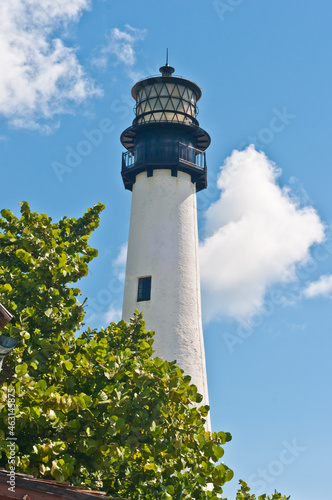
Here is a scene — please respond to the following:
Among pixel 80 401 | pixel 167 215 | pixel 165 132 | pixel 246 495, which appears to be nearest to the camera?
pixel 80 401

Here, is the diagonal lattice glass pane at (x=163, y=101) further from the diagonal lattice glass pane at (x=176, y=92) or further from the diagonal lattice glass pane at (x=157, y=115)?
the diagonal lattice glass pane at (x=176, y=92)

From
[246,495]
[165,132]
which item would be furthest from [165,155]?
[246,495]

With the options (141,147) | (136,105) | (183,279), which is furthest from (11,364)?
(136,105)

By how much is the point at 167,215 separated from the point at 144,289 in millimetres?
4154

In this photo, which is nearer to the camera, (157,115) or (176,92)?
(157,115)

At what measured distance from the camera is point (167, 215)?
31578mm

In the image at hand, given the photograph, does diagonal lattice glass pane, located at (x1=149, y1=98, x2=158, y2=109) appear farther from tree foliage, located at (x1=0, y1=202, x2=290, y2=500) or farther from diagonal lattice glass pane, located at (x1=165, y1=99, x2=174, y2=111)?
tree foliage, located at (x1=0, y1=202, x2=290, y2=500)

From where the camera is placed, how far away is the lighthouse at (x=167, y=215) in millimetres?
28906

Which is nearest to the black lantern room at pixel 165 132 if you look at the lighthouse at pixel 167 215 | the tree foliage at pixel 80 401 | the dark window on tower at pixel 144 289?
the lighthouse at pixel 167 215

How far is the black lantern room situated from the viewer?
3293 centimetres

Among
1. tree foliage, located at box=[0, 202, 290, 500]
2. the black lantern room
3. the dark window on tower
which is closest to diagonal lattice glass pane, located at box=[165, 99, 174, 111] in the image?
the black lantern room

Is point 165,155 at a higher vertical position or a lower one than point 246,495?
higher

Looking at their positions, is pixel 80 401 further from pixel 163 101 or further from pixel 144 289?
pixel 163 101

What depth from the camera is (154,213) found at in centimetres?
3170
